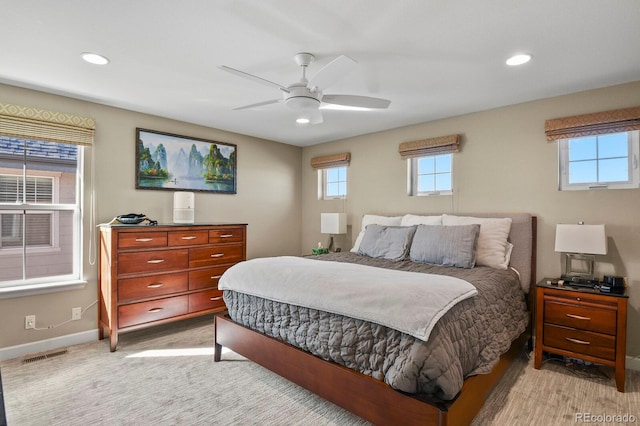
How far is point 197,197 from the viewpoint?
4266 mm

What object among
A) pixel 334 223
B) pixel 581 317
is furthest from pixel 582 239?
pixel 334 223

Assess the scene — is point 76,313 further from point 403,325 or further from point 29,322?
point 403,325

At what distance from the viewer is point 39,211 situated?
317cm

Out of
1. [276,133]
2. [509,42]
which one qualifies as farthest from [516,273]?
[276,133]

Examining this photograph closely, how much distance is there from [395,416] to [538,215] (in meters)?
2.54

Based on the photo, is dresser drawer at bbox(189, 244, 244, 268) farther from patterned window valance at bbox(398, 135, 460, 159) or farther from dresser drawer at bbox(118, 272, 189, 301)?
patterned window valance at bbox(398, 135, 460, 159)

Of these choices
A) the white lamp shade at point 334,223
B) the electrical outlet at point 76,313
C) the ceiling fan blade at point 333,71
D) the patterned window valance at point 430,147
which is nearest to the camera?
the ceiling fan blade at point 333,71

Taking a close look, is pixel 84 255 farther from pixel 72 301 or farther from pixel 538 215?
pixel 538 215

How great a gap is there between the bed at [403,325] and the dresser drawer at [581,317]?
223 mm

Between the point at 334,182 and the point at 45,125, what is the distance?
11.5 ft

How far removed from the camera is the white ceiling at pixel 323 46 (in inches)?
72.2

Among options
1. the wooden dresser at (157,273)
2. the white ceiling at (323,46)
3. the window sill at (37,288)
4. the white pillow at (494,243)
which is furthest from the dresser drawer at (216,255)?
the white pillow at (494,243)

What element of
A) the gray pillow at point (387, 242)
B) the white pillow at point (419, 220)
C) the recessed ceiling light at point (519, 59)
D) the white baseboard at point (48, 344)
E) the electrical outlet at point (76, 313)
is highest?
the recessed ceiling light at point (519, 59)

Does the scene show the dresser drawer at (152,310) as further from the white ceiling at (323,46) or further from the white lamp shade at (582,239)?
the white lamp shade at (582,239)
